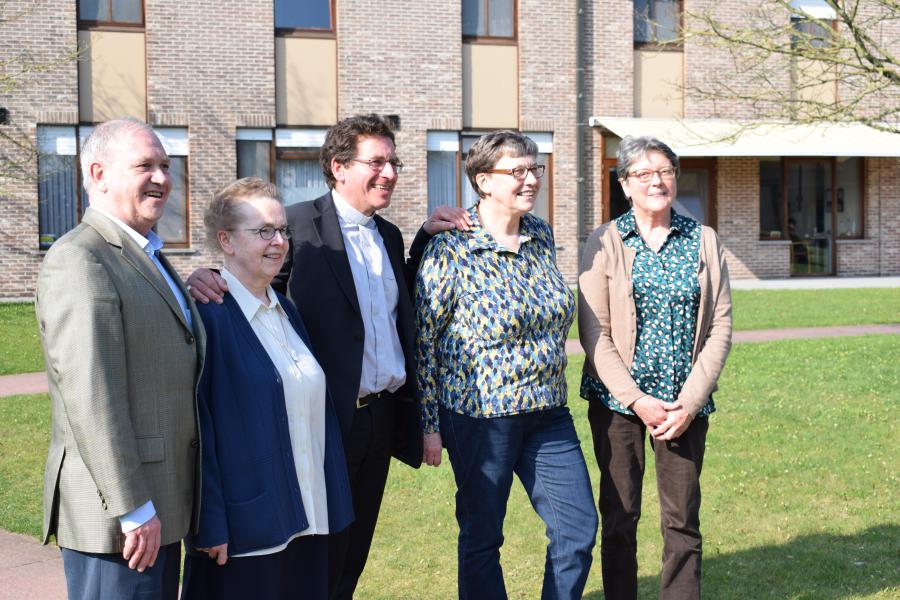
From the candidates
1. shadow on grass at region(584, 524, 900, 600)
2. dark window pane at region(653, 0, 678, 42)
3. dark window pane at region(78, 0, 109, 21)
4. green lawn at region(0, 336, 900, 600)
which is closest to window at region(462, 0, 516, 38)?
dark window pane at region(653, 0, 678, 42)

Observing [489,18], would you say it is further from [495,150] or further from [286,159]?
[495,150]

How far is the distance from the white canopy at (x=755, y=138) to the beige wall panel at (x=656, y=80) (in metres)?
0.34

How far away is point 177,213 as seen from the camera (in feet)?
67.2

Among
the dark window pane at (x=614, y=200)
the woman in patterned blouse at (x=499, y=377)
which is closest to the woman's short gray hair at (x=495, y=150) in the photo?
the woman in patterned blouse at (x=499, y=377)

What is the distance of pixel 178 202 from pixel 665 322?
17.4m

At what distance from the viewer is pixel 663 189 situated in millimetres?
4371

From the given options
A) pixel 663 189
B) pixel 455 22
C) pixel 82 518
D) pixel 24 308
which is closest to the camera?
pixel 82 518

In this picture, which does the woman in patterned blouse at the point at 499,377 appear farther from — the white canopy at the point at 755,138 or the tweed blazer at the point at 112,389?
the white canopy at the point at 755,138

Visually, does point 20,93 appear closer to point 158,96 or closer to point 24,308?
point 158,96

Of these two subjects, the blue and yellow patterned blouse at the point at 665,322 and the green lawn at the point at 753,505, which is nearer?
the blue and yellow patterned blouse at the point at 665,322

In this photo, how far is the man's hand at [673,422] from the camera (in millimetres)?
4223

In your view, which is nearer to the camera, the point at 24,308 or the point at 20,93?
the point at 24,308

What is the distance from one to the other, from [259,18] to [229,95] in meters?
A: 1.58

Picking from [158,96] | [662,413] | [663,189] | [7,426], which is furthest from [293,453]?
[158,96]
